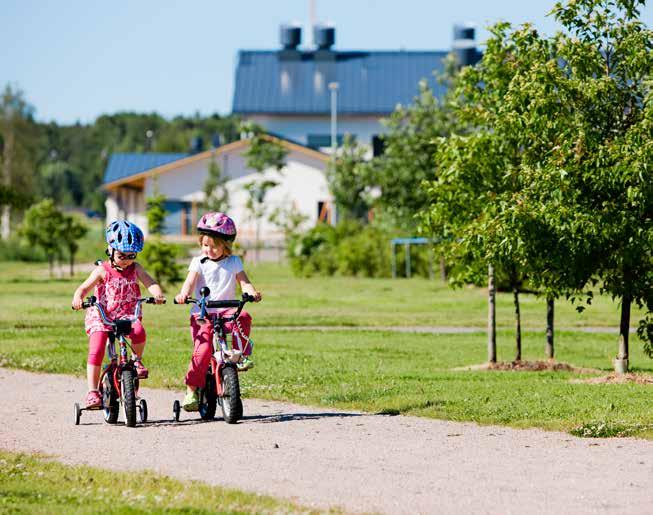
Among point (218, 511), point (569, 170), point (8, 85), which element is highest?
point (8, 85)

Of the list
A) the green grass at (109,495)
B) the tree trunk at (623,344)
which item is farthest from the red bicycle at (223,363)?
the tree trunk at (623,344)

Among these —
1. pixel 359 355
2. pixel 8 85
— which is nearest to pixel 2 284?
pixel 359 355

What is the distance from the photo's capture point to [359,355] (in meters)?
17.9

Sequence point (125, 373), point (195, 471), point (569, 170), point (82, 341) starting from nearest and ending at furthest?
point (195, 471), point (125, 373), point (569, 170), point (82, 341)

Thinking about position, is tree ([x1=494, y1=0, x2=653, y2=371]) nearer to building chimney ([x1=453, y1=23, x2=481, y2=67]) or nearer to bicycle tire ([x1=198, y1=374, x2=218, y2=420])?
bicycle tire ([x1=198, y1=374, x2=218, y2=420])

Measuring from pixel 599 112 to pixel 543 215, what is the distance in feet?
4.84

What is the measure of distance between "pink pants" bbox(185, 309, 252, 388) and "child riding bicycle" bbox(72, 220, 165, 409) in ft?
1.34

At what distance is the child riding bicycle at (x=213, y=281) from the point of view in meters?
10.8

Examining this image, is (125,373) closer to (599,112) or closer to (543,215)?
(543,215)

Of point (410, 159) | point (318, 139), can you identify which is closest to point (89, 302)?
point (410, 159)

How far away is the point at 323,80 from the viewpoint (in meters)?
86.9

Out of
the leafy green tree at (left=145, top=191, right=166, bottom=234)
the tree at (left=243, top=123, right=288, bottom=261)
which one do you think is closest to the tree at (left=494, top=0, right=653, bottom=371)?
the leafy green tree at (left=145, top=191, right=166, bottom=234)

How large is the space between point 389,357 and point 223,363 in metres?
7.38

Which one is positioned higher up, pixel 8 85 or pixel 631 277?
pixel 8 85
